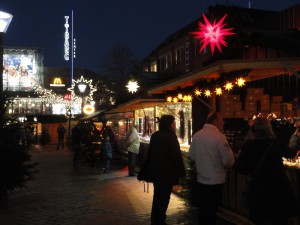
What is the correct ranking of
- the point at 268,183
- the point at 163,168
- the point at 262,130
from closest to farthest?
the point at 268,183
the point at 262,130
the point at 163,168

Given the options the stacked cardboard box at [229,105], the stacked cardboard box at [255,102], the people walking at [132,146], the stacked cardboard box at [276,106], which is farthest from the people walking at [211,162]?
the people walking at [132,146]

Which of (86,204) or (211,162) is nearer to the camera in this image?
(211,162)

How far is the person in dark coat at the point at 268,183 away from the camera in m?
5.00

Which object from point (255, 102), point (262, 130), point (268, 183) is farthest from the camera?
point (255, 102)

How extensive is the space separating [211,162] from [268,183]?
126 cm

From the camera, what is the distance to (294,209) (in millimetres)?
5016

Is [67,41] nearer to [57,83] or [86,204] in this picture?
[57,83]

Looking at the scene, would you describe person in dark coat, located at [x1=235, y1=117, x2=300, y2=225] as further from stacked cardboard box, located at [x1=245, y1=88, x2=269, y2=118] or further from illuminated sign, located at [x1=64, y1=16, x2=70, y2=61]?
illuminated sign, located at [x1=64, y1=16, x2=70, y2=61]

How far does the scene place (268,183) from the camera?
505cm

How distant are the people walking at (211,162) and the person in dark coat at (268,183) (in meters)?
0.95

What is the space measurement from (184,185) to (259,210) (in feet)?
15.4

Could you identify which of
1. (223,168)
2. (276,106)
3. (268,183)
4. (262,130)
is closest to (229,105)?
(276,106)

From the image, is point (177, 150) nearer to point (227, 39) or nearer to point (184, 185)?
point (184, 185)

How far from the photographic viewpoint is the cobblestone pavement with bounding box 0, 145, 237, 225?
8219 mm
